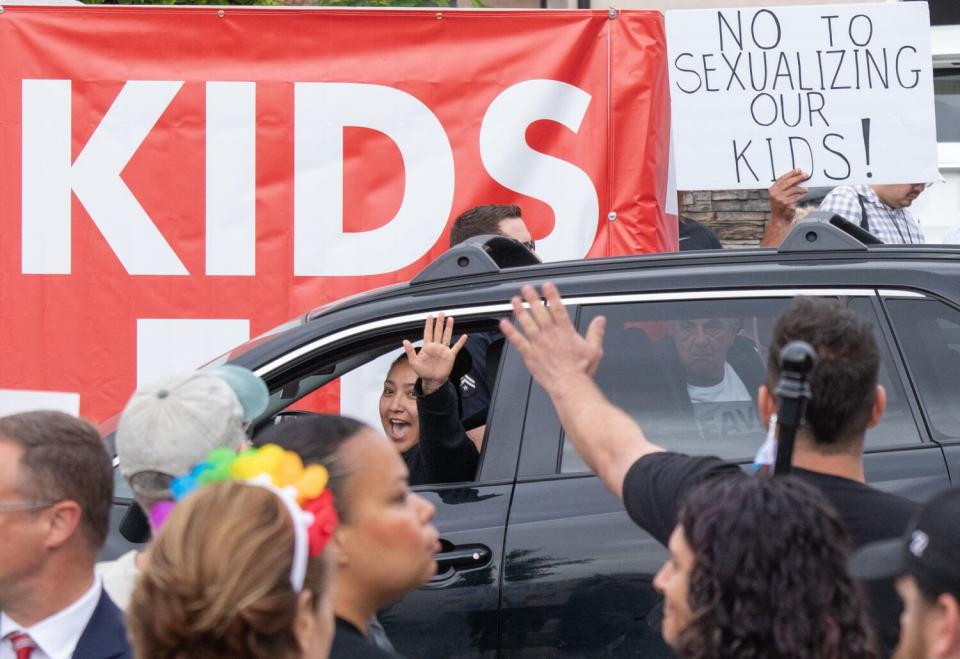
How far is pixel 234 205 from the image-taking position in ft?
18.8

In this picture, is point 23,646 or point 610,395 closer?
point 23,646

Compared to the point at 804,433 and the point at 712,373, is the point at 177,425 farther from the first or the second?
the point at 712,373

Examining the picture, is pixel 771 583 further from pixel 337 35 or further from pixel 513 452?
pixel 337 35

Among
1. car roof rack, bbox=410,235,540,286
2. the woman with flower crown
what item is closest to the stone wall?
car roof rack, bbox=410,235,540,286

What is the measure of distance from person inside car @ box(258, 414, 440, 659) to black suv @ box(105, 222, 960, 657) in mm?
1184

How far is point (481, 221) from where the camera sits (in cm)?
533

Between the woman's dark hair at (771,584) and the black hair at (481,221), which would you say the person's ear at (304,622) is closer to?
the woman's dark hair at (771,584)

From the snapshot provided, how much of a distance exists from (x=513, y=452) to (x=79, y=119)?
2959mm

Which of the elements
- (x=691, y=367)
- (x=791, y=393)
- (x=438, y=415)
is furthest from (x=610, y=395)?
(x=791, y=393)

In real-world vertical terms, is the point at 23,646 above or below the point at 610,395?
below

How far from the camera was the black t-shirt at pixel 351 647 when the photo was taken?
2123mm

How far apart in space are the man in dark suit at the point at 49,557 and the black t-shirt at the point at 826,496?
1027 millimetres

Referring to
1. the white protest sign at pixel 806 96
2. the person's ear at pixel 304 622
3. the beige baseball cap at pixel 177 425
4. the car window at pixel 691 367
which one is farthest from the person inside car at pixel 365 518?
the white protest sign at pixel 806 96

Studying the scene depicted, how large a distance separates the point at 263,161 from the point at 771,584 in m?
4.23
